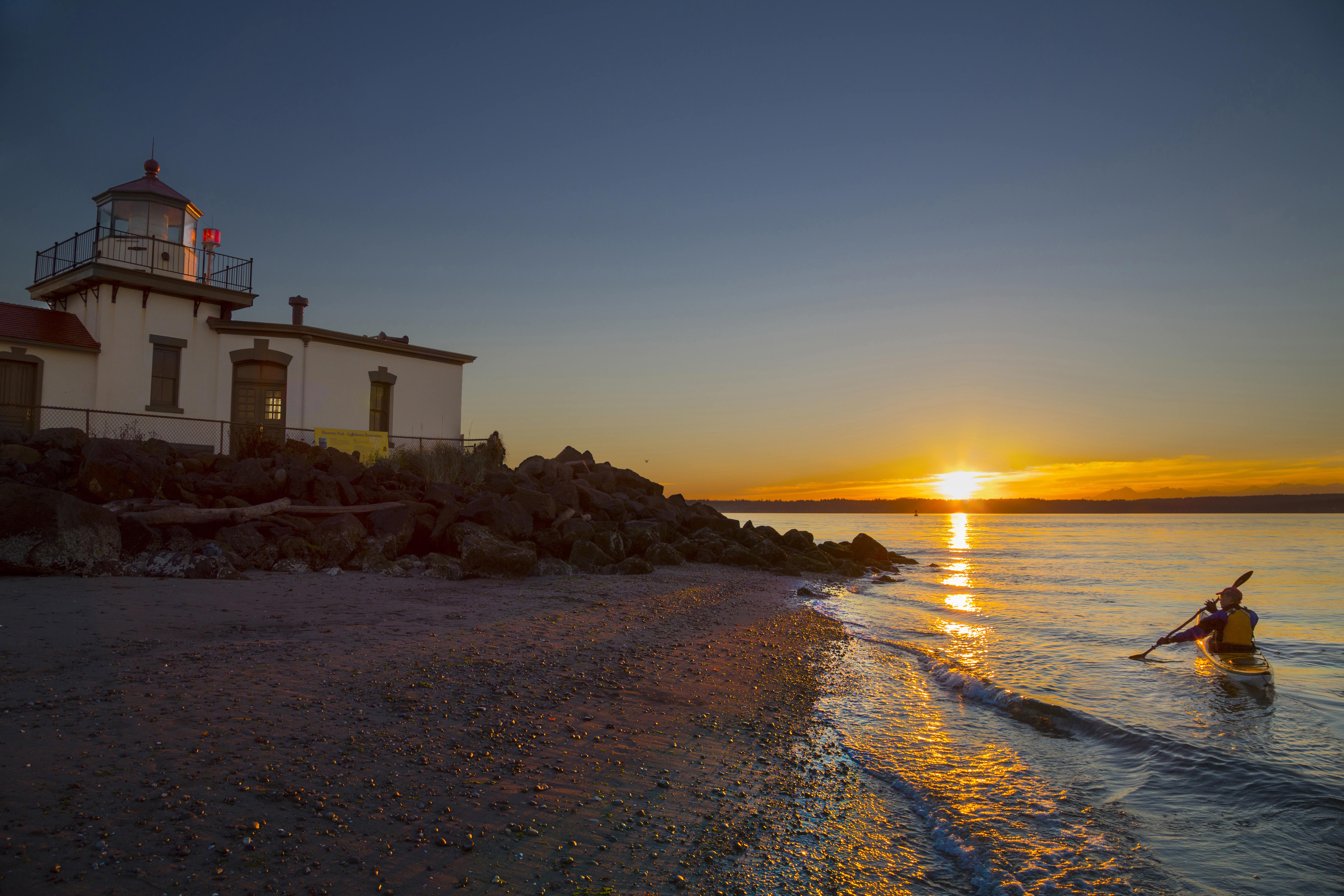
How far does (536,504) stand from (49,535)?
30.5 feet

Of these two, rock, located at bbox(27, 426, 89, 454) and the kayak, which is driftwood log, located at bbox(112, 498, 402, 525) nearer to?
rock, located at bbox(27, 426, 89, 454)

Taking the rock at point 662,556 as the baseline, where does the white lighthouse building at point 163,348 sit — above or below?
above

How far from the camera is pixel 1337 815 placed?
5.69 m

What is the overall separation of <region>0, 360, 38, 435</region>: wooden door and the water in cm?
2226

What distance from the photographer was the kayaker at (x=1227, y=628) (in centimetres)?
1057

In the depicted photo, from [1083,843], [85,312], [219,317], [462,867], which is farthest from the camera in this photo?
[219,317]

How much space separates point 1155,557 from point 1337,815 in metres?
36.5

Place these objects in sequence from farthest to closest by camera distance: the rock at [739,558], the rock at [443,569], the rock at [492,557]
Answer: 1. the rock at [739,558]
2. the rock at [492,557]
3. the rock at [443,569]

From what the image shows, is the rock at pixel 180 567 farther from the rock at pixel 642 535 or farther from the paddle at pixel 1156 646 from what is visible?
the paddle at pixel 1156 646

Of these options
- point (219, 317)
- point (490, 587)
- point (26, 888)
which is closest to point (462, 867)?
point (26, 888)

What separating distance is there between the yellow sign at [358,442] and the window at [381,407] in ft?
3.20

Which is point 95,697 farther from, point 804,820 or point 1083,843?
point 1083,843

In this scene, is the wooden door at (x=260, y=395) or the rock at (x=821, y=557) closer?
the wooden door at (x=260, y=395)

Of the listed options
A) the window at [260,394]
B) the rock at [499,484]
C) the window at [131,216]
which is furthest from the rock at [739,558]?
the window at [131,216]
